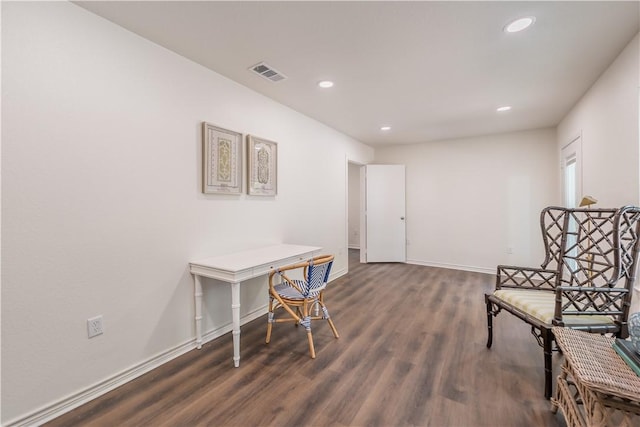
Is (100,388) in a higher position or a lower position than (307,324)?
lower

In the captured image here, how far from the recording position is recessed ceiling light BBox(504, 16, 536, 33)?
182 cm

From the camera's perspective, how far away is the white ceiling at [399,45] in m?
1.74

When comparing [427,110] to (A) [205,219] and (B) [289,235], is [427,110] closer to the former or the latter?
(B) [289,235]

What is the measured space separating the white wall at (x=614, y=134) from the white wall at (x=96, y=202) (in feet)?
10.2

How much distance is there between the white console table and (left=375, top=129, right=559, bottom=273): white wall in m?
3.42

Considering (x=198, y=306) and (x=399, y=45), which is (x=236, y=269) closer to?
(x=198, y=306)

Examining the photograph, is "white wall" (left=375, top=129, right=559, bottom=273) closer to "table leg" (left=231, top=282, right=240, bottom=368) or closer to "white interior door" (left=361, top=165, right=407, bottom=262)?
"white interior door" (left=361, top=165, right=407, bottom=262)

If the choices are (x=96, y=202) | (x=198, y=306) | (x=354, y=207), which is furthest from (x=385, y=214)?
(x=96, y=202)

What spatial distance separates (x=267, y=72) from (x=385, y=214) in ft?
12.2

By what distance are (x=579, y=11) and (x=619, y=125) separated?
3.34 feet

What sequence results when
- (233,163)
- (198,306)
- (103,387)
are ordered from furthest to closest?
1. (233,163)
2. (198,306)
3. (103,387)

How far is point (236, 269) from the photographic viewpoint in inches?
82.1

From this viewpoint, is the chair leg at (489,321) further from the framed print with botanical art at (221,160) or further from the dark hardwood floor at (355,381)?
the framed print with botanical art at (221,160)

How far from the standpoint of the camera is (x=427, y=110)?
355cm
